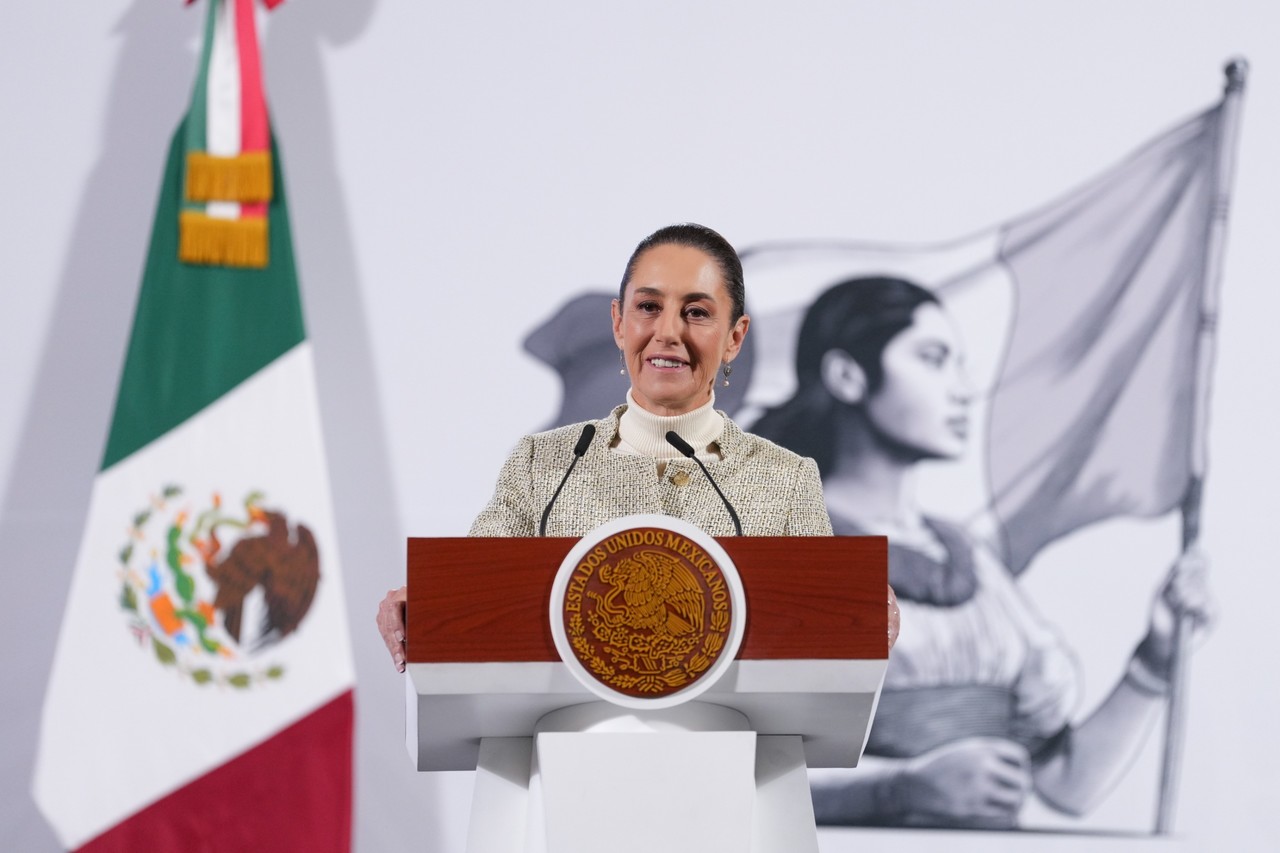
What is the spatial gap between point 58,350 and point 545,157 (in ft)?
4.09

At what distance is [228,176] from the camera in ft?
10.4

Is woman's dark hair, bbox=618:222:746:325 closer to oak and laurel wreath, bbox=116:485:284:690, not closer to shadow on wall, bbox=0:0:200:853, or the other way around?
oak and laurel wreath, bbox=116:485:284:690

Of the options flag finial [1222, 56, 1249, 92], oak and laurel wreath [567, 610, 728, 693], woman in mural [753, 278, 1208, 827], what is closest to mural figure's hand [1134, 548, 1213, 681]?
woman in mural [753, 278, 1208, 827]

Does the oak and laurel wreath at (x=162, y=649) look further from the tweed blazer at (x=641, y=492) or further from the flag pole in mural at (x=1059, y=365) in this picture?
the tweed blazer at (x=641, y=492)

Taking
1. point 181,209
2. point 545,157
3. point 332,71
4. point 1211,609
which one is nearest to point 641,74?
point 545,157

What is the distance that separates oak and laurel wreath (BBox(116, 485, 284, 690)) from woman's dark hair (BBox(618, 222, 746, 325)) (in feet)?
4.70

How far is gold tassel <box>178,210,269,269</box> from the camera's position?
3186 millimetres

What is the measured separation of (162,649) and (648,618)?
194 centimetres

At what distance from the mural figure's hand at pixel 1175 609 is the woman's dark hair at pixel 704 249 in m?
1.60

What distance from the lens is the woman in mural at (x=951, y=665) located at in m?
3.17

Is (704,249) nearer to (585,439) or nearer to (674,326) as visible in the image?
(674,326)

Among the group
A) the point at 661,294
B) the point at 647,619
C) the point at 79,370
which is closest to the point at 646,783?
the point at 647,619

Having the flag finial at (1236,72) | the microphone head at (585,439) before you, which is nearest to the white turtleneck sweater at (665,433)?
the microphone head at (585,439)

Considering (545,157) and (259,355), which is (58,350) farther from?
(545,157)
